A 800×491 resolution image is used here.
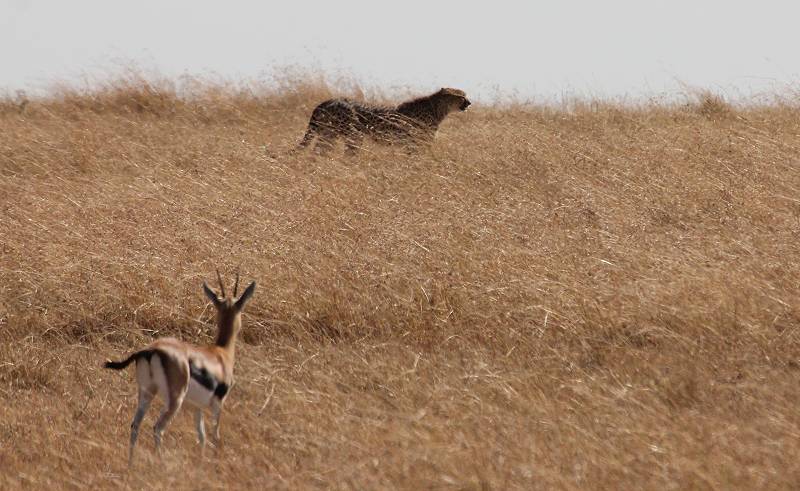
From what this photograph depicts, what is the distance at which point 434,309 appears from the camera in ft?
21.3

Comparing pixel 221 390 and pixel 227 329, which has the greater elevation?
pixel 227 329

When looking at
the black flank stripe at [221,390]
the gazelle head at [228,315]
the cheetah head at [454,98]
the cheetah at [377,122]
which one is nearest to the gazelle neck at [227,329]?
the gazelle head at [228,315]

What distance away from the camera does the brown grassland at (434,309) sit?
182 inches

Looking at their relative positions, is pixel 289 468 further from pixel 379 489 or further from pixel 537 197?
pixel 537 197

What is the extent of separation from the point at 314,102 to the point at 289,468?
10151 mm

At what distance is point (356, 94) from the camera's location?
14859 mm

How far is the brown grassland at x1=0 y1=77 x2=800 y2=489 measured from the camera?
182 inches

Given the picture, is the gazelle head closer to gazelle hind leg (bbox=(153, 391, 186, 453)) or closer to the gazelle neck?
the gazelle neck

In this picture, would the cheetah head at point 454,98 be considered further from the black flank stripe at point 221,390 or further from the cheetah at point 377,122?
the black flank stripe at point 221,390

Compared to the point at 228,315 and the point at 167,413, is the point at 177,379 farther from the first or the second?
the point at 228,315

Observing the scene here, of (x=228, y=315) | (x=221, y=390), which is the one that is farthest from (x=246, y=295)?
(x=221, y=390)

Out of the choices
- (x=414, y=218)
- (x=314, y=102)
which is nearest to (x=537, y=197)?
(x=414, y=218)

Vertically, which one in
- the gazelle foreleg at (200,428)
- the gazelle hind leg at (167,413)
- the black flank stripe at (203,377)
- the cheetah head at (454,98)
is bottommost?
the gazelle foreleg at (200,428)

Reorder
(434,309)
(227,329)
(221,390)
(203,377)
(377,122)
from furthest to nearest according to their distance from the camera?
1. (377,122)
2. (434,309)
3. (227,329)
4. (221,390)
5. (203,377)
